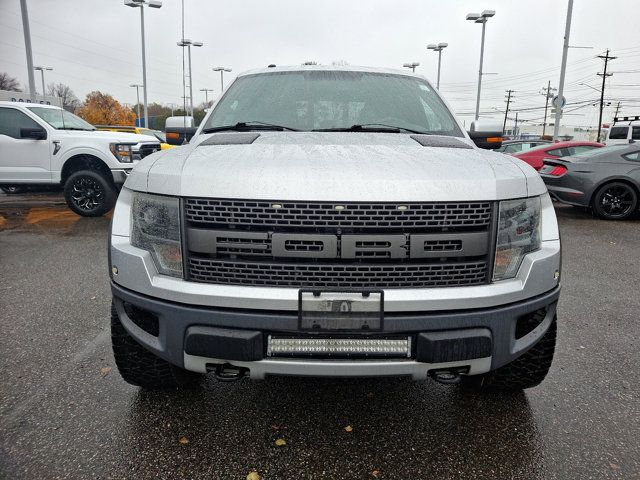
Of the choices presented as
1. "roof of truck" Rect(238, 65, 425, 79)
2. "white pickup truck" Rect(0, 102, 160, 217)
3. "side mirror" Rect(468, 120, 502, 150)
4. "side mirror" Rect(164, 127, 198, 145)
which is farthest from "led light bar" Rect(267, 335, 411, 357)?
"white pickup truck" Rect(0, 102, 160, 217)

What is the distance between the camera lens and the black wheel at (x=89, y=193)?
26.5 ft

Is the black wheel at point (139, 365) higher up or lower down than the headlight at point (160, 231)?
lower down

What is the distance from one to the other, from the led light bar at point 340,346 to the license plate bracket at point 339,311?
80mm

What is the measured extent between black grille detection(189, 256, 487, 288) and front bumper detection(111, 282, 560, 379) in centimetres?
12

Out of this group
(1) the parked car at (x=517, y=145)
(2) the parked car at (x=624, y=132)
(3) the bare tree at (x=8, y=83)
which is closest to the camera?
(1) the parked car at (x=517, y=145)

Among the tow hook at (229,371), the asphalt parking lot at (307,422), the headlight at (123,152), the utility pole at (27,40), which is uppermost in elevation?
the utility pole at (27,40)

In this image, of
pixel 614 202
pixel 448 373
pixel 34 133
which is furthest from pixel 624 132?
pixel 448 373

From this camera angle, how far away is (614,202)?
342 inches

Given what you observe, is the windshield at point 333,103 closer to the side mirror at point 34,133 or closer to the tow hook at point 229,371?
the tow hook at point 229,371

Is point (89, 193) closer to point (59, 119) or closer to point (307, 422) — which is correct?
point (59, 119)

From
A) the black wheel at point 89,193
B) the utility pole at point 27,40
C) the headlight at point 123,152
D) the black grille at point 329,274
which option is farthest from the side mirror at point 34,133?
the utility pole at point 27,40

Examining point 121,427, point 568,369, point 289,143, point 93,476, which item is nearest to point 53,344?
point 121,427

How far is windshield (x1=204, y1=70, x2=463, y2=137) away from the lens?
306cm

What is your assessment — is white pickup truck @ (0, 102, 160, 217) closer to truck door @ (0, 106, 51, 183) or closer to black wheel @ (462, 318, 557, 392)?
truck door @ (0, 106, 51, 183)
